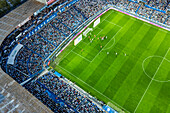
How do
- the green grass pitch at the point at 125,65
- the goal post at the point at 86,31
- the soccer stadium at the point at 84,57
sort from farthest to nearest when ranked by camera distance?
1. the goal post at the point at 86,31
2. the green grass pitch at the point at 125,65
3. the soccer stadium at the point at 84,57

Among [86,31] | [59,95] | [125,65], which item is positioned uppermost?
[86,31]

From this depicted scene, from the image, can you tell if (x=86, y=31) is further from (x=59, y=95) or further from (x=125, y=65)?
(x=59, y=95)

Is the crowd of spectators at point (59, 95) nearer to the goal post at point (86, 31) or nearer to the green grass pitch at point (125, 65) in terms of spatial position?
the green grass pitch at point (125, 65)

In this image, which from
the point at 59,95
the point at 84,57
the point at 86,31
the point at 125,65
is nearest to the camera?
the point at 59,95

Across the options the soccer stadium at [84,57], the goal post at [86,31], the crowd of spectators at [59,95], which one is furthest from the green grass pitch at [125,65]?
the crowd of spectators at [59,95]

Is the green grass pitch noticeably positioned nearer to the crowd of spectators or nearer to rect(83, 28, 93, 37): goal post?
rect(83, 28, 93, 37): goal post

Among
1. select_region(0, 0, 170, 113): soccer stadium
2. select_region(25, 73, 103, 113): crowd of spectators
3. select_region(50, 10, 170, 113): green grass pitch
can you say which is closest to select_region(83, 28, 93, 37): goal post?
select_region(0, 0, 170, 113): soccer stadium

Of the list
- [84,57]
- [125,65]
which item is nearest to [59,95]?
[84,57]
